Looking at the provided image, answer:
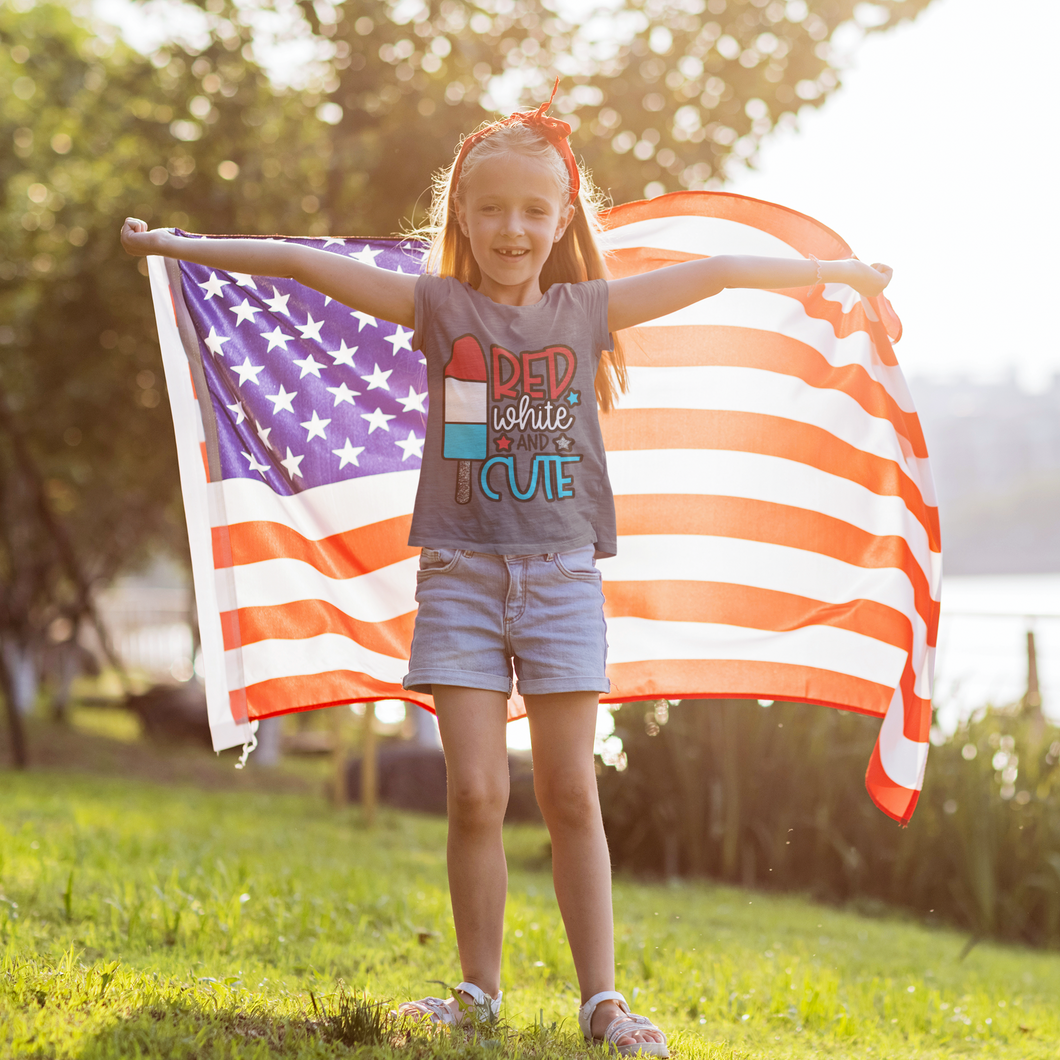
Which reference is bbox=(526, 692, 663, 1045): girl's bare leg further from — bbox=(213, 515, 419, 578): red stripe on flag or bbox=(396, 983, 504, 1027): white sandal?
bbox=(213, 515, 419, 578): red stripe on flag

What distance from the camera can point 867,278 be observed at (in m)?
3.12

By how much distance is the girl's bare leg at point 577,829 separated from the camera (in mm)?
2721

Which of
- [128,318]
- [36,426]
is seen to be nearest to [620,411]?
[128,318]

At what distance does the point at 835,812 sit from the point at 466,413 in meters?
4.51

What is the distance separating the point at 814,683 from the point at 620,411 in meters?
1.08

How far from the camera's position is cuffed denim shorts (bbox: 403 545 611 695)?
2.68m

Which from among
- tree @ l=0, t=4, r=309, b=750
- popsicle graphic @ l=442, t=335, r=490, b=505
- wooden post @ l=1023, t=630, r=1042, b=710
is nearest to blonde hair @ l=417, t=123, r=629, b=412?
popsicle graphic @ l=442, t=335, r=490, b=505

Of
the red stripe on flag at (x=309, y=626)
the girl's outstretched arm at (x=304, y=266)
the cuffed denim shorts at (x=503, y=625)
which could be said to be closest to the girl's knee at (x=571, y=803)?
the cuffed denim shorts at (x=503, y=625)

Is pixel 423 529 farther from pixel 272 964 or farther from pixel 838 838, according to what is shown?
pixel 838 838

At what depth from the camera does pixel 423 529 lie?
2.73 m

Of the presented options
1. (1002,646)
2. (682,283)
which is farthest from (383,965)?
(1002,646)

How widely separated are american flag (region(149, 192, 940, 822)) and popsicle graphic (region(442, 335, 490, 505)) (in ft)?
2.90

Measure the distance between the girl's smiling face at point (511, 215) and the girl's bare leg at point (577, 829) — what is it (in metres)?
1.04

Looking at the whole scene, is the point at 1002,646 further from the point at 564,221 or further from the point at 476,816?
the point at 476,816
